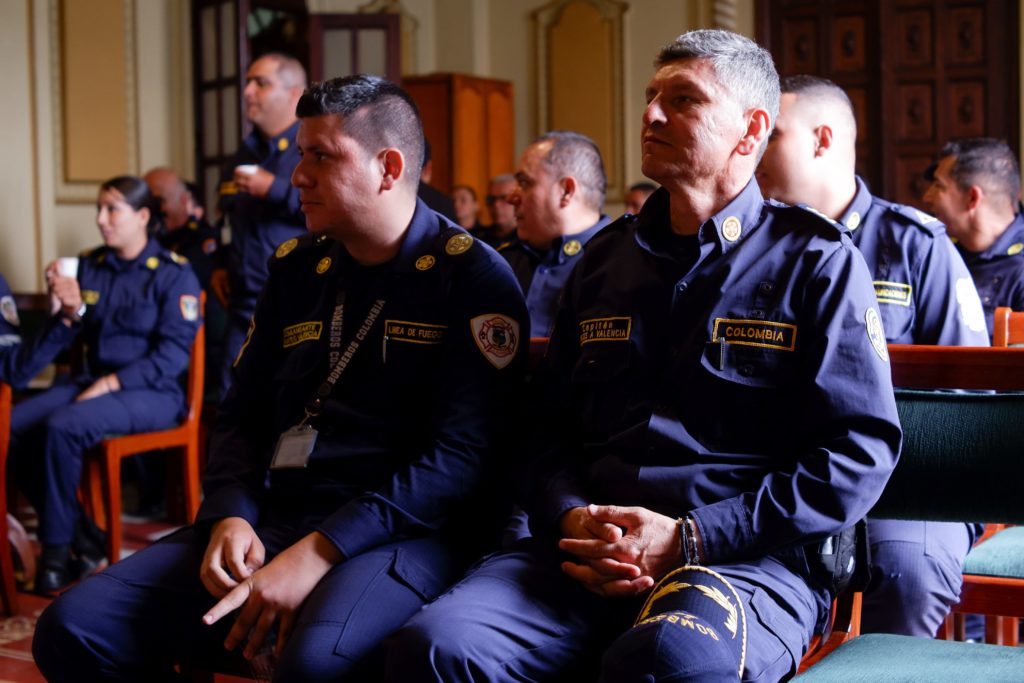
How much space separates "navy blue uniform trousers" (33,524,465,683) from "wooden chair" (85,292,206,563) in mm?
1759

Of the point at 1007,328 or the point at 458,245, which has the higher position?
the point at 458,245

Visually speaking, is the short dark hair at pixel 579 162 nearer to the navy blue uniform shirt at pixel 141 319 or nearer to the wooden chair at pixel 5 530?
the navy blue uniform shirt at pixel 141 319

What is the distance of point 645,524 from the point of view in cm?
139

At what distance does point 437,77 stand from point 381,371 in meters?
6.40

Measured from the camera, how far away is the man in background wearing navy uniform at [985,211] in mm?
3197

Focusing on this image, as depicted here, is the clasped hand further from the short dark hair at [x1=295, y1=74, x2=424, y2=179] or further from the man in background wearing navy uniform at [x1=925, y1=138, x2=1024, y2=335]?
the man in background wearing navy uniform at [x1=925, y1=138, x2=1024, y2=335]

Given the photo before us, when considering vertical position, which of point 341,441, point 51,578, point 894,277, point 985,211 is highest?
point 985,211

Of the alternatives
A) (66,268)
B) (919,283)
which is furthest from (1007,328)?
(66,268)

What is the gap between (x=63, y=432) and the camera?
3312 mm

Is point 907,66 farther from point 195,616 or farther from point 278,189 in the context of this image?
point 195,616

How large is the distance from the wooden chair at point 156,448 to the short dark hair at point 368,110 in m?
1.89

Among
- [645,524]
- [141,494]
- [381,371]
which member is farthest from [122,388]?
[645,524]

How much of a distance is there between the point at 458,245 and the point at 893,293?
35.9 inches

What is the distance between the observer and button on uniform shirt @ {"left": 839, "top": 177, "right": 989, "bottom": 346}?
214 centimetres
